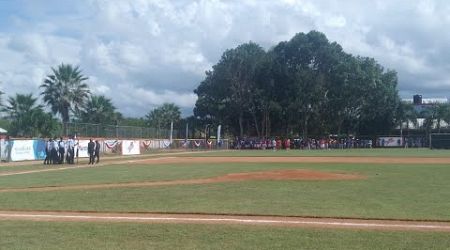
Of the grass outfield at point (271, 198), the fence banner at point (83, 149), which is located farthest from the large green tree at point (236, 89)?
the grass outfield at point (271, 198)

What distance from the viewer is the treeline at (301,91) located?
92.5m

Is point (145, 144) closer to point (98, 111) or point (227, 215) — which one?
point (98, 111)

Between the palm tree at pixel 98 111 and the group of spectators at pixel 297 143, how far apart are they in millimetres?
23246

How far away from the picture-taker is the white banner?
44969mm

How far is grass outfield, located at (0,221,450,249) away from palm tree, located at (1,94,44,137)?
4661cm

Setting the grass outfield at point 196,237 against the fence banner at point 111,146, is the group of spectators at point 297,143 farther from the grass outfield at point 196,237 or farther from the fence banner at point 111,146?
the grass outfield at point 196,237

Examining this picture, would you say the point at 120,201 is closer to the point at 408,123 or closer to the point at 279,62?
the point at 279,62

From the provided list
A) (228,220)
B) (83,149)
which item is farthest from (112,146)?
(228,220)

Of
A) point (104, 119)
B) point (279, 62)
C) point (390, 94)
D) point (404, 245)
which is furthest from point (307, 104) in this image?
point (404, 245)

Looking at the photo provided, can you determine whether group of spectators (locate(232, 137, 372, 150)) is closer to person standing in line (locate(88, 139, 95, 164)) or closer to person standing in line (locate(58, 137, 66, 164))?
person standing in line (locate(88, 139, 95, 164))

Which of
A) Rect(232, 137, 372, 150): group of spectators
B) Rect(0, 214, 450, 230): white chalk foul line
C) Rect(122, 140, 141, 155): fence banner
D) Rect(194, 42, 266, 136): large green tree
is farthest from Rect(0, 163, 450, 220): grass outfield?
Rect(194, 42, 266, 136): large green tree

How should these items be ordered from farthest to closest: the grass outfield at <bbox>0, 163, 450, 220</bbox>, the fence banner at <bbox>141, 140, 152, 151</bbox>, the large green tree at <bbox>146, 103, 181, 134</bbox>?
the large green tree at <bbox>146, 103, 181, 134</bbox> < the fence banner at <bbox>141, 140, 152, 151</bbox> < the grass outfield at <bbox>0, 163, 450, 220</bbox>

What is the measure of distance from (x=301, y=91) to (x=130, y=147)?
117 feet

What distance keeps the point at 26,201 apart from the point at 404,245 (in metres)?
11.1
